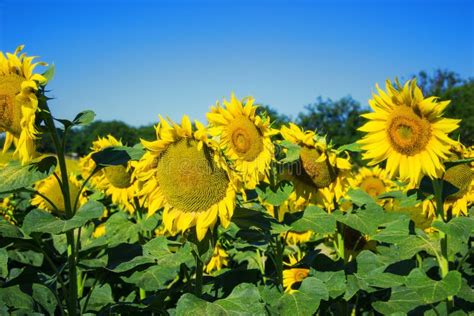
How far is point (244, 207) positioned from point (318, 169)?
32.1 inches

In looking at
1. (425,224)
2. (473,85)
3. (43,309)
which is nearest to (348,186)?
(425,224)

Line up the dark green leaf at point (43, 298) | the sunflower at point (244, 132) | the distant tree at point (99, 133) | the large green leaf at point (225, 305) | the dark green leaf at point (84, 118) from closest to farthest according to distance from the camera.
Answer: the large green leaf at point (225, 305) → the dark green leaf at point (84, 118) → the dark green leaf at point (43, 298) → the sunflower at point (244, 132) → the distant tree at point (99, 133)

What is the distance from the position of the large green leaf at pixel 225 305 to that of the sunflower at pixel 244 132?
84 cm

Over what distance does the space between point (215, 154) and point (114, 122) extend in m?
84.1

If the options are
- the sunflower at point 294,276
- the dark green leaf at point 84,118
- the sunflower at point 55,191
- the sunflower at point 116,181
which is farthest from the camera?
the sunflower at point 55,191

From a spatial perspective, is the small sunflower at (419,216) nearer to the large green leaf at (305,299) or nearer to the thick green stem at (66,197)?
the large green leaf at (305,299)

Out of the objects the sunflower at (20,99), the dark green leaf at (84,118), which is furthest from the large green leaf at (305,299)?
the sunflower at (20,99)

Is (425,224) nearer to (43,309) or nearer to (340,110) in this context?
(43,309)

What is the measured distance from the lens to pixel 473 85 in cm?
4331

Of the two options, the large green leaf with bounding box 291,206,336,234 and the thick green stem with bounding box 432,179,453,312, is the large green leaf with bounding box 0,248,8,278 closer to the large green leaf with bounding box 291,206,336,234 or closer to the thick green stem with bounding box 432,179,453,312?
the large green leaf with bounding box 291,206,336,234

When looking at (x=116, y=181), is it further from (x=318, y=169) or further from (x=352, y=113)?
(x=352, y=113)

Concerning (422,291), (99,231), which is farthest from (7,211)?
(422,291)

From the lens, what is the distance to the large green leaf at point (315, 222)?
2855 mm

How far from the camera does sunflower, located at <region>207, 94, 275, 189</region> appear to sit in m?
3.26
